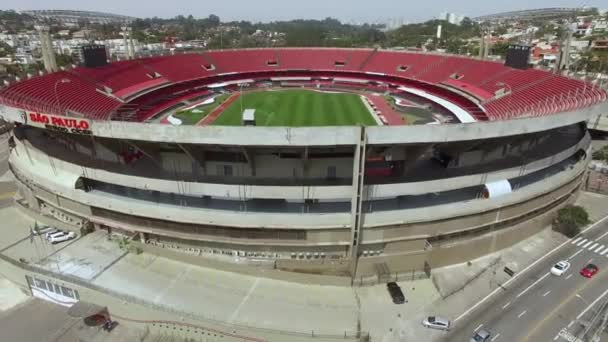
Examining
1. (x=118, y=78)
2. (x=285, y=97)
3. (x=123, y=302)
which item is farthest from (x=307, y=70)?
(x=123, y=302)

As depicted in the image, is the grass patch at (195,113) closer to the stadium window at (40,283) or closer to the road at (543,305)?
the stadium window at (40,283)

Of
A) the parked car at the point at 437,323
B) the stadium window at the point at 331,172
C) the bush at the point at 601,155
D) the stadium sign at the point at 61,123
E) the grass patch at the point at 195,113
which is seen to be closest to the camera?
the parked car at the point at 437,323

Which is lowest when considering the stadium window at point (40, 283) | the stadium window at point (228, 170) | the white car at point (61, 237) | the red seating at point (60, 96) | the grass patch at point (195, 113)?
the stadium window at point (40, 283)

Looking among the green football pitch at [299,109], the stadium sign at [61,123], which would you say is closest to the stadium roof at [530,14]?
the green football pitch at [299,109]

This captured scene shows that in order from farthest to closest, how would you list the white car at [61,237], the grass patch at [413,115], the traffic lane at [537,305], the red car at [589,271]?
1. the grass patch at [413,115]
2. the white car at [61,237]
3. the red car at [589,271]
4. the traffic lane at [537,305]

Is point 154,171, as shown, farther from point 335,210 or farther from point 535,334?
point 535,334

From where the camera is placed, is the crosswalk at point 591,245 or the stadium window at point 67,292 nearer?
the stadium window at point 67,292
